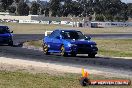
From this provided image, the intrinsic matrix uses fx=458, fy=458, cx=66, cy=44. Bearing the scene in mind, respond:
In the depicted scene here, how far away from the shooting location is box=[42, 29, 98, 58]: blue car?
82.5 feet

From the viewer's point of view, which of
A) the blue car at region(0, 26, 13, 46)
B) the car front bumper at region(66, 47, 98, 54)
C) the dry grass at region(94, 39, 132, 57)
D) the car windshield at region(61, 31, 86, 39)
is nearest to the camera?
the car front bumper at region(66, 47, 98, 54)

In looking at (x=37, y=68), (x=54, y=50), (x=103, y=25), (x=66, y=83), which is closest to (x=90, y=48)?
(x=54, y=50)

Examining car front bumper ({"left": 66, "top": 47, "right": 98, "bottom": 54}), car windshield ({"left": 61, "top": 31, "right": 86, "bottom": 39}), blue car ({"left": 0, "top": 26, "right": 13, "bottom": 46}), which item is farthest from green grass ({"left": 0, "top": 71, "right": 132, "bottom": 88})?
blue car ({"left": 0, "top": 26, "right": 13, "bottom": 46})

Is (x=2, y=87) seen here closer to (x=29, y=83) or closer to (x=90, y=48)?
(x=29, y=83)

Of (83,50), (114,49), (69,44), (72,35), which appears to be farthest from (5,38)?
(83,50)

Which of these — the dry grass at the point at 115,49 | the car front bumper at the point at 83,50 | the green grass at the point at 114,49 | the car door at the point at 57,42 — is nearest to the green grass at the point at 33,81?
the car front bumper at the point at 83,50

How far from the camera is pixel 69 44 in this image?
25.2m

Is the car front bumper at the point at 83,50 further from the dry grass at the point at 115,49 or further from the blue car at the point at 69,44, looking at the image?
the dry grass at the point at 115,49

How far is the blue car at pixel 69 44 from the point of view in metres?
25.2

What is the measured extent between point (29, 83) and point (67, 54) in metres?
12.8

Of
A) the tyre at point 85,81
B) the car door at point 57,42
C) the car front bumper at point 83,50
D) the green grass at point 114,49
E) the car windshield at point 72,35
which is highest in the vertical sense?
the tyre at point 85,81

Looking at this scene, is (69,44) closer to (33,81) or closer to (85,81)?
(33,81)

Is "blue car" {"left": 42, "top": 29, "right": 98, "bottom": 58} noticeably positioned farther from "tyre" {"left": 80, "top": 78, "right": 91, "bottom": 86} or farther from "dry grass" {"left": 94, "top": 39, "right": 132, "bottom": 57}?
"tyre" {"left": 80, "top": 78, "right": 91, "bottom": 86}

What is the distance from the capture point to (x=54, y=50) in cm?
2647
